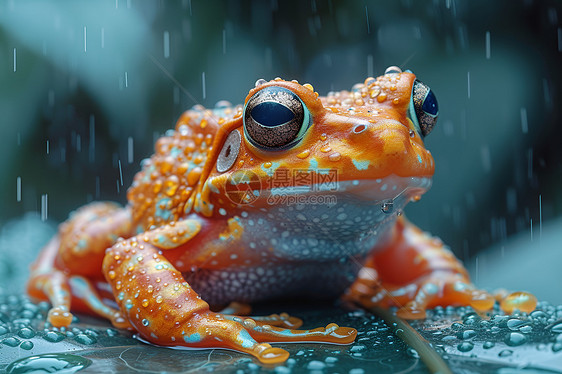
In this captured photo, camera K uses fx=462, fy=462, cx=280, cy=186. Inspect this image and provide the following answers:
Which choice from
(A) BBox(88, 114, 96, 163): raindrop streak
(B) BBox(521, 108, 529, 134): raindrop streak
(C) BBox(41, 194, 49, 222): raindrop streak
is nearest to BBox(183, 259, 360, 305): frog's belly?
(B) BBox(521, 108, 529, 134): raindrop streak

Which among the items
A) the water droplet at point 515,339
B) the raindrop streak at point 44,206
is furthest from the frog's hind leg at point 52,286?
the raindrop streak at point 44,206

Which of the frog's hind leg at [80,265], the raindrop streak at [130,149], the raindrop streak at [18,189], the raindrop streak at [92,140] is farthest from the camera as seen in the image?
the raindrop streak at [18,189]

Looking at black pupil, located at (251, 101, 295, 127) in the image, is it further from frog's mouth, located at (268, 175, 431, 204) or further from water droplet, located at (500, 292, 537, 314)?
water droplet, located at (500, 292, 537, 314)

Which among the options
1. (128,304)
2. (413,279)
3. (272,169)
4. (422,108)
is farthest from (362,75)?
(128,304)

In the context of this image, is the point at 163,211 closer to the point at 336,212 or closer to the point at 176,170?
the point at 176,170

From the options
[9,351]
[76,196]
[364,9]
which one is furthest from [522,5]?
[76,196]

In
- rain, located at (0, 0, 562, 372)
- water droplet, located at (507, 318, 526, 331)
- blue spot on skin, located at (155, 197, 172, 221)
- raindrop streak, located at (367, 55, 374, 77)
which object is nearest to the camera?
water droplet, located at (507, 318, 526, 331)

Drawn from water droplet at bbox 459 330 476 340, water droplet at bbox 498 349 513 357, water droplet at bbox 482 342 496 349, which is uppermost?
water droplet at bbox 498 349 513 357

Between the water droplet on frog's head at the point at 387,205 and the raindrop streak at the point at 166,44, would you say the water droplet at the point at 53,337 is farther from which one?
the raindrop streak at the point at 166,44
